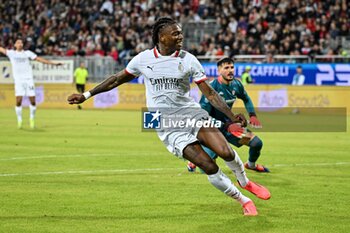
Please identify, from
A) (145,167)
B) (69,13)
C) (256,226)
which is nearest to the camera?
(256,226)

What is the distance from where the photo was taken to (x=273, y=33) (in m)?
36.0

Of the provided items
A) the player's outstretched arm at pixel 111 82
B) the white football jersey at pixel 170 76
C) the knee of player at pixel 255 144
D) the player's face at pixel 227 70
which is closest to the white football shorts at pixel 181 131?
the white football jersey at pixel 170 76

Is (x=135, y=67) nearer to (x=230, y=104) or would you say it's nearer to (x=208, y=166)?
(x=208, y=166)

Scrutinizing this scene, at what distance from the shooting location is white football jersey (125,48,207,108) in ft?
30.4

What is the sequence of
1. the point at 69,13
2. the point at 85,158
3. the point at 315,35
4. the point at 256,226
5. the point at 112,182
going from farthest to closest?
the point at 69,13 → the point at 315,35 → the point at 85,158 → the point at 112,182 → the point at 256,226

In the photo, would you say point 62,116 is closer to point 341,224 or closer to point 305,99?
point 305,99

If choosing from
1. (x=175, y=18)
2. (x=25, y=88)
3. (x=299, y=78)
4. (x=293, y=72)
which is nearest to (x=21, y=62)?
(x=25, y=88)

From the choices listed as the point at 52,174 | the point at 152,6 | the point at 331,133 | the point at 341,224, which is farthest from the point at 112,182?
the point at 152,6

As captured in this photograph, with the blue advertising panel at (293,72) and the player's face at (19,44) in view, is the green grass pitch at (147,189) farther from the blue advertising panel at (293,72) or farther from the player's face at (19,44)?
the blue advertising panel at (293,72)

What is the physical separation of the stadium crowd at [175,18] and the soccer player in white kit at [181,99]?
84.6 feet

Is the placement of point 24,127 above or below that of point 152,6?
below

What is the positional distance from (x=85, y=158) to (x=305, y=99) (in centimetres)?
1792

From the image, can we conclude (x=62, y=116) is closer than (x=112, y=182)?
No

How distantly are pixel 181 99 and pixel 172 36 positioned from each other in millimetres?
817
